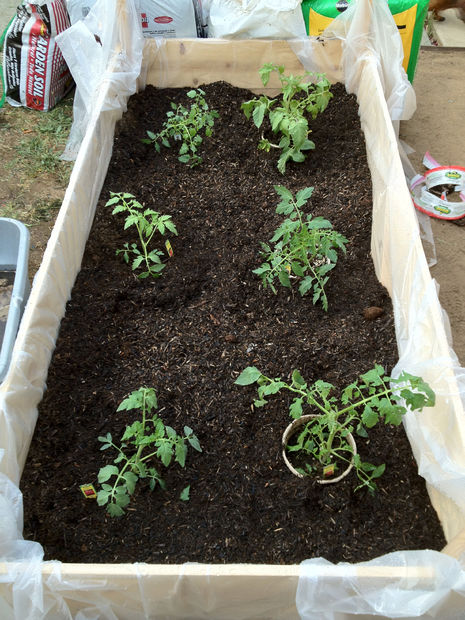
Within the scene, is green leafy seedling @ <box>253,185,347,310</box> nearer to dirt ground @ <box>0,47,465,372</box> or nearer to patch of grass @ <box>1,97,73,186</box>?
dirt ground @ <box>0,47,465,372</box>

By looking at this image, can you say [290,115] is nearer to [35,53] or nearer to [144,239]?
[144,239]

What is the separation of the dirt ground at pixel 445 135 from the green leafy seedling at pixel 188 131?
1.34m

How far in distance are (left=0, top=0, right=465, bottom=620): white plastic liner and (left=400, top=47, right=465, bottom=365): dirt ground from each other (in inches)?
24.7

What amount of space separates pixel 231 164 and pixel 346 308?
43.6 inches

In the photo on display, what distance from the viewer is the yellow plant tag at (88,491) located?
163 centimetres

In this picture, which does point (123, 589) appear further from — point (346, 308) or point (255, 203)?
point (255, 203)

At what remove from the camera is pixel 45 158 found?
3.63 meters

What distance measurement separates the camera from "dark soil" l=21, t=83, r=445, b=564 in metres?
1.61

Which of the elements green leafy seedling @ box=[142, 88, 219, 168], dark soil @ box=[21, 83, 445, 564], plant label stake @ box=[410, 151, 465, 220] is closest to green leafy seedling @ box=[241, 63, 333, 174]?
dark soil @ box=[21, 83, 445, 564]

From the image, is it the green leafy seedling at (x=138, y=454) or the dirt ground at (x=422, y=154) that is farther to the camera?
the dirt ground at (x=422, y=154)

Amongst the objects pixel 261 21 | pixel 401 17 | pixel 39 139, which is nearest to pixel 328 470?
pixel 261 21

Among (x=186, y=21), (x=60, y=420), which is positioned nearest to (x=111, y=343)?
(x=60, y=420)

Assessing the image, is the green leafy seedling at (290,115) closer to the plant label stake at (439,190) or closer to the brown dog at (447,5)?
the plant label stake at (439,190)

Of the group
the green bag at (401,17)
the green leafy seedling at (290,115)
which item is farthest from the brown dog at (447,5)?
the green leafy seedling at (290,115)
